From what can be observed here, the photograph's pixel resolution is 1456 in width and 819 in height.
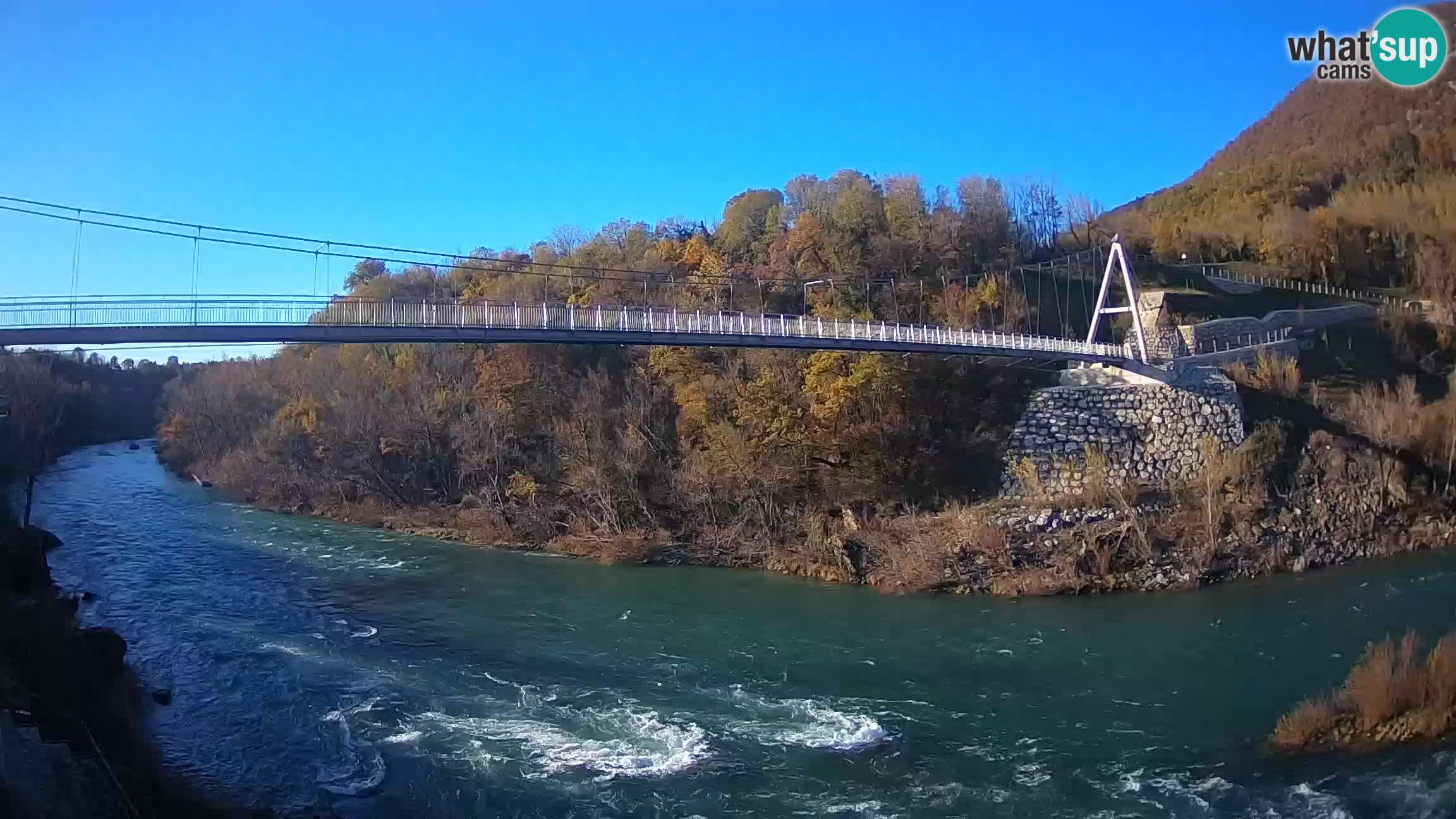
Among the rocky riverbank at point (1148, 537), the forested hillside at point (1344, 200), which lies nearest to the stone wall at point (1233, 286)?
the forested hillside at point (1344, 200)

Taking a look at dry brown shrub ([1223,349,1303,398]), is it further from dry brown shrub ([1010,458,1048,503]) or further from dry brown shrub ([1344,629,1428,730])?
dry brown shrub ([1344,629,1428,730])

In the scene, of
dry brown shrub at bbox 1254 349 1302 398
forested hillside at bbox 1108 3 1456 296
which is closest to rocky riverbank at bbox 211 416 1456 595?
dry brown shrub at bbox 1254 349 1302 398

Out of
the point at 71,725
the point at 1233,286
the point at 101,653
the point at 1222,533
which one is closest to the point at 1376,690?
the point at 1222,533

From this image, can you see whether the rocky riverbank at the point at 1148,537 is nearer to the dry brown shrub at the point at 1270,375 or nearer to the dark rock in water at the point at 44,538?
the dry brown shrub at the point at 1270,375

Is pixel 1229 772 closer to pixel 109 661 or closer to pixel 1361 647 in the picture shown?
pixel 1361 647

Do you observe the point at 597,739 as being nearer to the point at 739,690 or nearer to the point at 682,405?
the point at 739,690
